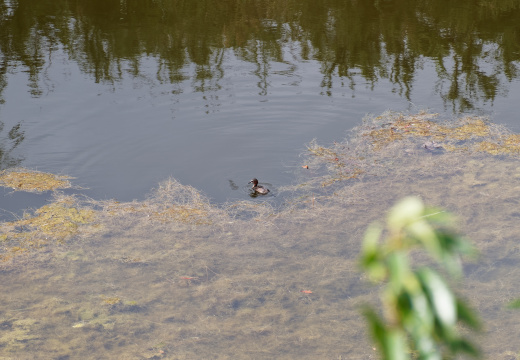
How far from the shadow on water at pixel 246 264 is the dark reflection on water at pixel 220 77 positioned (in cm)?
53

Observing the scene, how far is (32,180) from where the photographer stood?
265 inches

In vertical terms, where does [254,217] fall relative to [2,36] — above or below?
below

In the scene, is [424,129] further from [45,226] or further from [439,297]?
[439,297]

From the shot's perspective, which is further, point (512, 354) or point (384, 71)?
point (384, 71)

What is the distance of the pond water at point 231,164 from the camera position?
15.8ft

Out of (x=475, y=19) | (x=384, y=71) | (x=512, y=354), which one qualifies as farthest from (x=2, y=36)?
(x=512, y=354)

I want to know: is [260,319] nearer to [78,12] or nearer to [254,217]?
[254,217]

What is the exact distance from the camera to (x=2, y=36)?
10.6 meters

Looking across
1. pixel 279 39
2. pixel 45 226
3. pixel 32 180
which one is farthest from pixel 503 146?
pixel 32 180

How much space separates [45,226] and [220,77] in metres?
4.12

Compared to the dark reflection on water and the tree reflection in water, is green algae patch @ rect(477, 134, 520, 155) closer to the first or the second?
the dark reflection on water

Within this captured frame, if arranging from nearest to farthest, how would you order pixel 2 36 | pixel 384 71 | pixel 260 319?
pixel 260 319
pixel 384 71
pixel 2 36

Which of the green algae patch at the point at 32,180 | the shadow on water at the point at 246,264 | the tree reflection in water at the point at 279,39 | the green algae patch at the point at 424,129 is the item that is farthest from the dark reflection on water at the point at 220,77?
the shadow on water at the point at 246,264

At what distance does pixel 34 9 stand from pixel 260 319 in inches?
368
